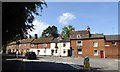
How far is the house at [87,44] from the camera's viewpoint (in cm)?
8038

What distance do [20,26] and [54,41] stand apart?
75301 mm

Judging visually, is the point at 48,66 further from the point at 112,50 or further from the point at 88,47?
the point at 88,47

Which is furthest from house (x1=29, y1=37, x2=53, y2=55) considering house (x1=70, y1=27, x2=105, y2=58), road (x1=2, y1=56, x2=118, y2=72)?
road (x1=2, y1=56, x2=118, y2=72)

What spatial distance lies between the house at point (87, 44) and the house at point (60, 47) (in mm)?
5058

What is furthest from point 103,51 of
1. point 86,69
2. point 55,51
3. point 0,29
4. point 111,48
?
point 0,29

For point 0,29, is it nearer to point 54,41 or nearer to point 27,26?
point 27,26

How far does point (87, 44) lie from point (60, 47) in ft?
48.7

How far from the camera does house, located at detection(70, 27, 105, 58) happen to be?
80.4 metres

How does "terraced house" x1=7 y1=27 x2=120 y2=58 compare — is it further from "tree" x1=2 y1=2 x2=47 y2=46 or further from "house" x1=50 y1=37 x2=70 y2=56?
"tree" x1=2 y1=2 x2=47 y2=46

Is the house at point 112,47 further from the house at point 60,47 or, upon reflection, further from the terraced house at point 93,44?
the house at point 60,47

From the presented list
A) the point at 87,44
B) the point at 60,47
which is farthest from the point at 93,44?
the point at 60,47

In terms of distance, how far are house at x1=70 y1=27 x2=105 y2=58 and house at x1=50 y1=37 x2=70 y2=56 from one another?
5.06m

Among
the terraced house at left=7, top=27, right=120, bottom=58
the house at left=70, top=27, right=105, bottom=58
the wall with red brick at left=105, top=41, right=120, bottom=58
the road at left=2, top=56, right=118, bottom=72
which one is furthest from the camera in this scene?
the house at left=70, top=27, right=105, bottom=58

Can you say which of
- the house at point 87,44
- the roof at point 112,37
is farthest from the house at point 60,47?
the roof at point 112,37
